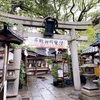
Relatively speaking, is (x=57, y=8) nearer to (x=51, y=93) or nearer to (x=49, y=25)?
(x=49, y=25)

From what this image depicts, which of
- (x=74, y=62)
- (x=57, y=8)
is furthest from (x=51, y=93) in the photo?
(x=57, y=8)

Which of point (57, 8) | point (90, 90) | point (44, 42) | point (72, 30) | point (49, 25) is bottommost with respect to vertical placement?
point (90, 90)

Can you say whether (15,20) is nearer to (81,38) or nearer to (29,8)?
(81,38)

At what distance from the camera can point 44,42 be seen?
25.7ft

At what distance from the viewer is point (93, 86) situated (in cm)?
606

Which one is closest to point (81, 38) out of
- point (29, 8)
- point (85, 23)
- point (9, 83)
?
point (85, 23)

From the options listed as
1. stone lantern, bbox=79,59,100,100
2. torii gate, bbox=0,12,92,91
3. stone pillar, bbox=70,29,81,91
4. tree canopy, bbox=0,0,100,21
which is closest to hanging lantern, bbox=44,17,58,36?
torii gate, bbox=0,12,92,91

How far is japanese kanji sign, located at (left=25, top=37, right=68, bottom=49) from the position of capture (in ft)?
24.6

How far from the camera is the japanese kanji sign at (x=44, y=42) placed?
750 centimetres

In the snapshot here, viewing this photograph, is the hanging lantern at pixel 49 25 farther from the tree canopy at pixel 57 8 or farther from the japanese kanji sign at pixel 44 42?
the tree canopy at pixel 57 8

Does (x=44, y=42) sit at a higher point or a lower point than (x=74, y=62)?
higher

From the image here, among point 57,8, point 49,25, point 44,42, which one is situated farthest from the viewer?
point 57,8

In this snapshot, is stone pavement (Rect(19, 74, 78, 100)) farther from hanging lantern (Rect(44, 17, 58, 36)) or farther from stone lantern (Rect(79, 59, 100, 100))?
hanging lantern (Rect(44, 17, 58, 36))

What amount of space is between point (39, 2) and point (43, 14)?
115 centimetres
